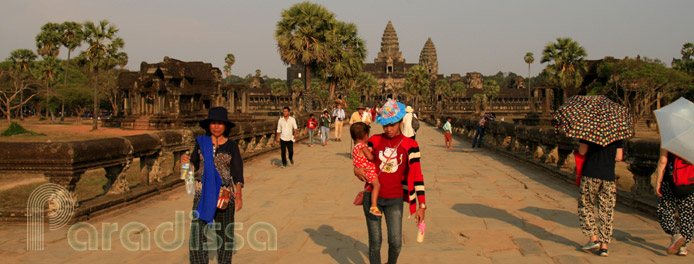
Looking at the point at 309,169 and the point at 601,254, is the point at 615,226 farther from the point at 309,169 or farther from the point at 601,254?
the point at 309,169

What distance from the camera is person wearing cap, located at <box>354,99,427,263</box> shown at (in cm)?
435

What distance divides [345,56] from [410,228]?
32280 millimetres

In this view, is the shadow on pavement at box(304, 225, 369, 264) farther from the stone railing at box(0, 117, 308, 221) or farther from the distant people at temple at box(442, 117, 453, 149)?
the distant people at temple at box(442, 117, 453, 149)

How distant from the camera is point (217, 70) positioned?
46312mm

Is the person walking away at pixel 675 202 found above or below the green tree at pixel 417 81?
below

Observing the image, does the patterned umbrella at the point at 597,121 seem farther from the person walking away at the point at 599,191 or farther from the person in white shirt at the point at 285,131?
the person in white shirt at the point at 285,131

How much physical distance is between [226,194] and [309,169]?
26.3 ft

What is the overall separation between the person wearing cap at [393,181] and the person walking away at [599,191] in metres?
2.03

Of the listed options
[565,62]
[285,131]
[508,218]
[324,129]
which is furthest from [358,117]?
[565,62]

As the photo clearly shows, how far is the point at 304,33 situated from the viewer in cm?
3094

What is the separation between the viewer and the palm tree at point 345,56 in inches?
1422

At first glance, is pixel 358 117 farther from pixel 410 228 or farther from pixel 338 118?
pixel 410 228

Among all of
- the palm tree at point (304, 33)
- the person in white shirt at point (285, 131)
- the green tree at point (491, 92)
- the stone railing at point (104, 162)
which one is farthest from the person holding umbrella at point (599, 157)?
the green tree at point (491, 92)

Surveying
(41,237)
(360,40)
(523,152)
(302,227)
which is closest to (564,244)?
(302,227)
